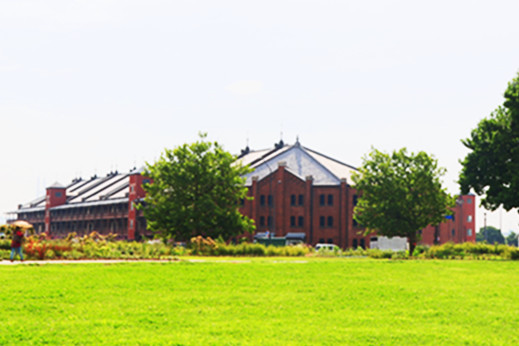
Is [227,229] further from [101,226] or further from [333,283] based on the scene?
[101,226]

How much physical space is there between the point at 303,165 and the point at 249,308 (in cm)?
7883

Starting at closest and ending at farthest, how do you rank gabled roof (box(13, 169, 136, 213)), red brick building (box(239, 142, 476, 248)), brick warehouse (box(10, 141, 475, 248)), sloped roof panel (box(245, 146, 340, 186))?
red brick building (box(239, 142, 476, 248)) < brick warehouse (box(10, 141, 475, 248)) < sloped roof panel (box(245, 146, 340, 186)) < gabled roof (box(13, 169, 136, 213))

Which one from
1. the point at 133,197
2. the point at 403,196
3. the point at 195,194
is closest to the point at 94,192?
the point at 133,197

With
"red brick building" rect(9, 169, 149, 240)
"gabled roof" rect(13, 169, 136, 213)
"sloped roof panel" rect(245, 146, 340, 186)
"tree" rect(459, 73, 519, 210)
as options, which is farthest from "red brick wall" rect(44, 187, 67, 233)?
Answer: "tree" rect(459, 73, 519, 210)

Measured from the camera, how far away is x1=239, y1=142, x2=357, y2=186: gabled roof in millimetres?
89500

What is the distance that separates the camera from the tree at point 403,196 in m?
55.3

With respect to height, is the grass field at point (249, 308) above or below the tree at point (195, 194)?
below

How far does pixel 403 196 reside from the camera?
55.5 m

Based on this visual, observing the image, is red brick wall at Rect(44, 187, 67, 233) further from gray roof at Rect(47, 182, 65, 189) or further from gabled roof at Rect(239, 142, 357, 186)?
gabled roof at Rect(239, 142, 357, 186)

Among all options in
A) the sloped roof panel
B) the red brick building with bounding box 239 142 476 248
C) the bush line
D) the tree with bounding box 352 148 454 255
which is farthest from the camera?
the sloped roof panel

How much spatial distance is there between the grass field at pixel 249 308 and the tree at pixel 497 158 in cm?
2202

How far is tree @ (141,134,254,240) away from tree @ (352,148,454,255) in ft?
38.4

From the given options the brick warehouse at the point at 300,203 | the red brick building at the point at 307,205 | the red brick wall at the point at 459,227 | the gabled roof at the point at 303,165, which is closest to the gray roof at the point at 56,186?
the brick warehouse at the point at 300,203

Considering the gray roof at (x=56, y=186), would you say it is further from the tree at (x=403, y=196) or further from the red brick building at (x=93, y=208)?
the tree at (x=403, y=196)
